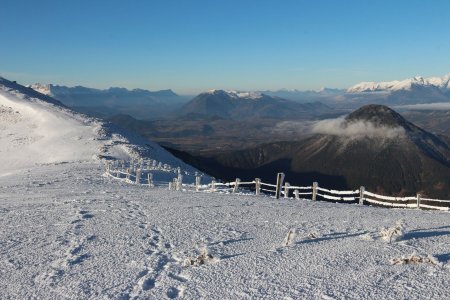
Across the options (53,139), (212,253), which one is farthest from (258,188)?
(53,139)

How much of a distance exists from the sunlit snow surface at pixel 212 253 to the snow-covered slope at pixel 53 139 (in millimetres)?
36073

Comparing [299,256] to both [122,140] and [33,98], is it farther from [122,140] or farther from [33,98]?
[33,98]

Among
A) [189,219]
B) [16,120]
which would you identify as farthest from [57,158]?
[189,219]

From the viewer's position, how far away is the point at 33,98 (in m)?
104

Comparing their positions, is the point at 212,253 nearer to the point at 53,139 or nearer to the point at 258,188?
the point at 258,188

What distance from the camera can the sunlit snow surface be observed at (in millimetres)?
9273

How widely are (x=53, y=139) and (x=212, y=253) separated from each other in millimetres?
61304

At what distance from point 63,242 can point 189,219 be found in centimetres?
493

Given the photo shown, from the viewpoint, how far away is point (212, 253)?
463 inches

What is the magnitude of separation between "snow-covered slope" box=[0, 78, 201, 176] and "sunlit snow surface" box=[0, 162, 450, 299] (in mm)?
36073

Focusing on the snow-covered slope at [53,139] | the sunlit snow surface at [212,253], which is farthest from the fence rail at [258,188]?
the snow-covered slope at [53,139]

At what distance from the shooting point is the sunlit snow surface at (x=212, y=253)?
9.27 metres

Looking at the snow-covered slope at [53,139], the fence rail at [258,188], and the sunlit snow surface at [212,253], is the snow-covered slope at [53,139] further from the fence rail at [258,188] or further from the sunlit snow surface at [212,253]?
the sunlit snow surface at [212,253]

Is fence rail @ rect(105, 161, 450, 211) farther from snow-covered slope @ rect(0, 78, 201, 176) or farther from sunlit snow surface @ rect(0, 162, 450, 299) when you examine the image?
snow-covered slope @ rect(0, 78, 201, 176)
